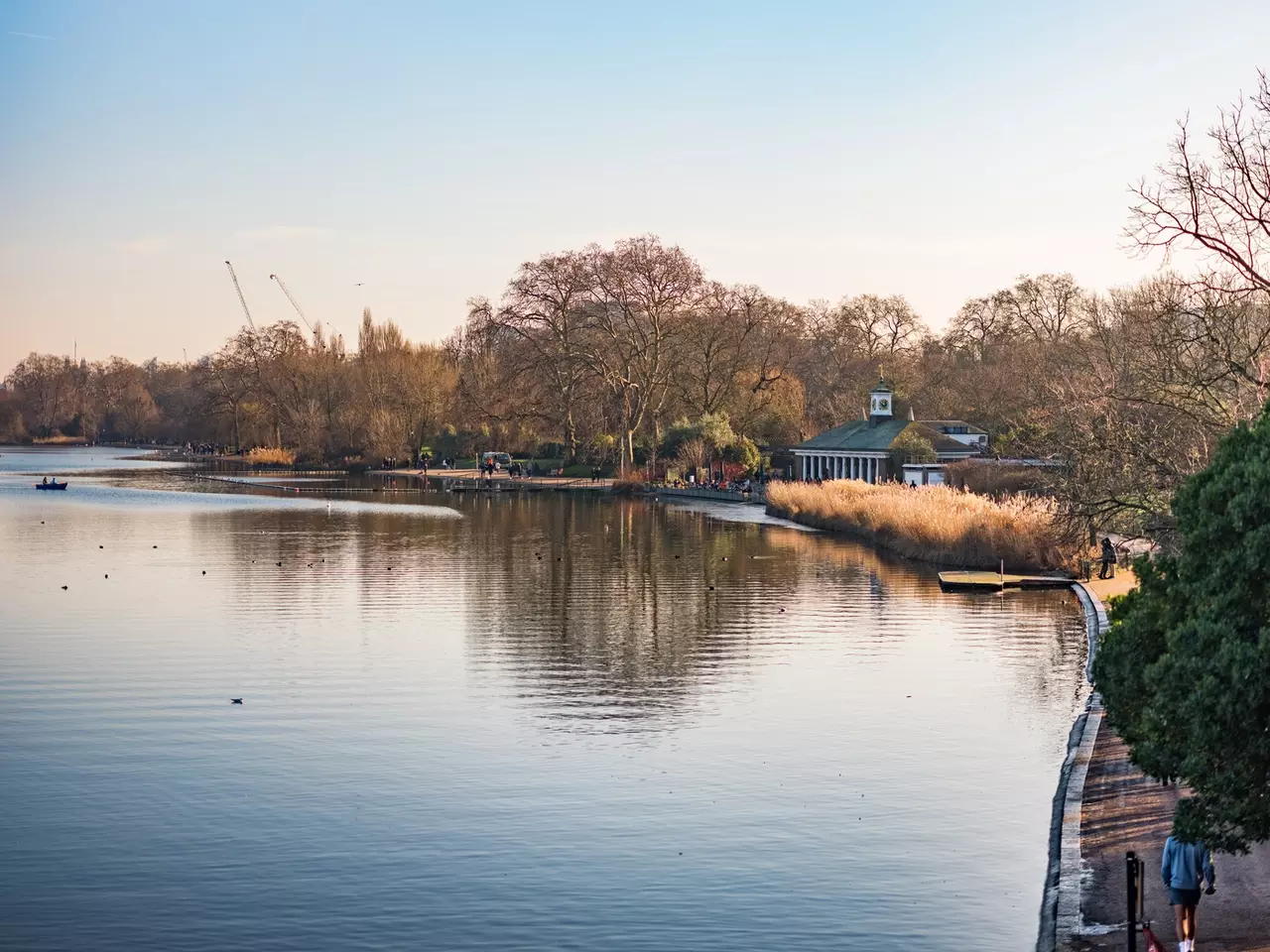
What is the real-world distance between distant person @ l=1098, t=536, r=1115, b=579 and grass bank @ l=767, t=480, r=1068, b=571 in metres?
1.75

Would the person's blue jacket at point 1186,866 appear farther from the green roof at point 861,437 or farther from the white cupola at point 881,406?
the white cupola at point 881,406

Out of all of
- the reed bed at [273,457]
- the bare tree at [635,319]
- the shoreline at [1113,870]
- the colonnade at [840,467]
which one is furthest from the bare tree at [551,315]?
the shoreline at [1113,870]

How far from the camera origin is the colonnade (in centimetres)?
10656

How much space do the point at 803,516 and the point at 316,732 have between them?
62.7m

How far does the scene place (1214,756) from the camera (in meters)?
17.8

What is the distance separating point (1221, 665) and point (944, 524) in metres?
53.4

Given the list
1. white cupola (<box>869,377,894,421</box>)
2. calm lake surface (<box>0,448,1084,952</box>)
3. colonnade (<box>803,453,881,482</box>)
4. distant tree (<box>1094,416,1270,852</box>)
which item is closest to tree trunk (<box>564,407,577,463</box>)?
colonnade (<box>803,453,881,482</box>)

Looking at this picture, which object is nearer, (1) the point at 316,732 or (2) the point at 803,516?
(1) the point at 316,732

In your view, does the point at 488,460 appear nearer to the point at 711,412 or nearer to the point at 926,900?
the point at 711,412

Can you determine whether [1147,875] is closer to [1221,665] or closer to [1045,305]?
[1221,665]

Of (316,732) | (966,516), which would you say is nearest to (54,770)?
(316,732)

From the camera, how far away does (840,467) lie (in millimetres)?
111688

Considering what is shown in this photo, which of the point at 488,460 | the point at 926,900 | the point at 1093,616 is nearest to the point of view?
the point at 926,900

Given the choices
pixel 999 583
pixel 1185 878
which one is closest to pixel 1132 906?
pixel 1185 878
